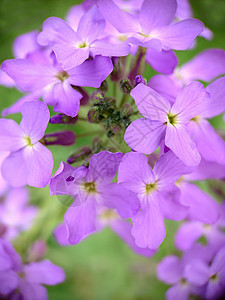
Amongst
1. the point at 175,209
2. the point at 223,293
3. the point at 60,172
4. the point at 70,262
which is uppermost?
the point at 60,172

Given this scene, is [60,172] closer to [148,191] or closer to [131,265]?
[148,191]

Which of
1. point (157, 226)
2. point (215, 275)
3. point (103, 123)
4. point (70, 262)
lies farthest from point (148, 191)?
point (70, 262)

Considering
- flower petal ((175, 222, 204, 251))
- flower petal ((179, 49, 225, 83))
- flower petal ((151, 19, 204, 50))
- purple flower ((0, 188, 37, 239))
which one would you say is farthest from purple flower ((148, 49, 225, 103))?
purple flower ((0, 188, 37, 239))

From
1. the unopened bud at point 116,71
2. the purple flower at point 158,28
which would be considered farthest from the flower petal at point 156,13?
the unopened bud at point 116,71

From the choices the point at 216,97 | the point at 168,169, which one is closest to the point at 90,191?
the point at 168,169

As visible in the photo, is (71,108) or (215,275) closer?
(71,108)

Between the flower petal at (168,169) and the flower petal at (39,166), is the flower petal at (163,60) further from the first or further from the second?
the flower petal at (39,166)

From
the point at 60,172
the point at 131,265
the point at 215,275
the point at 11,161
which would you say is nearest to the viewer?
the point at 60,172
